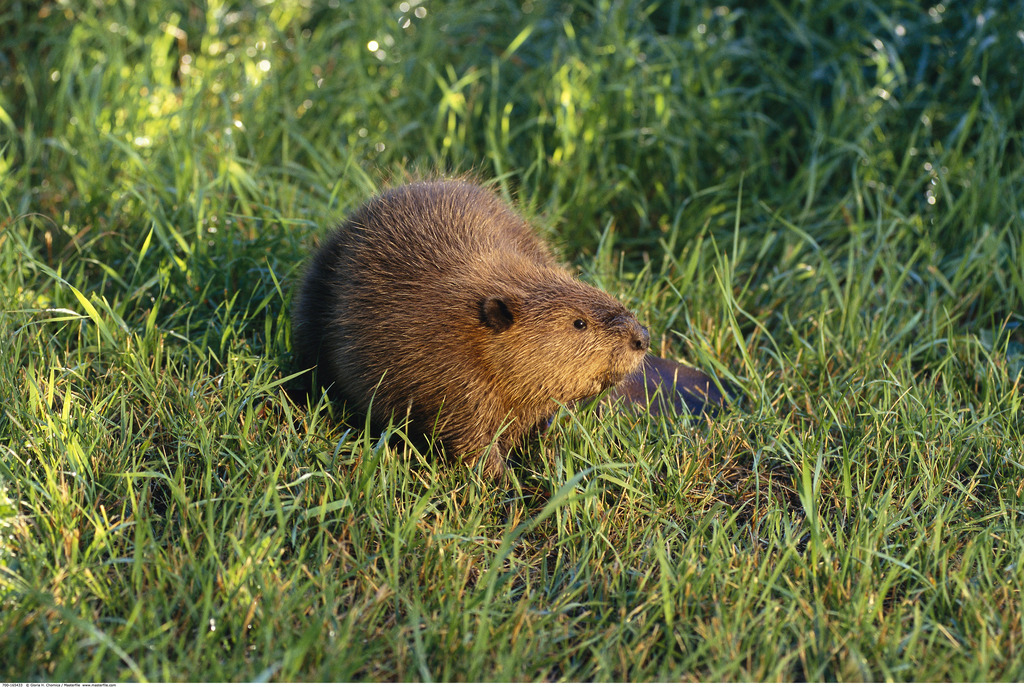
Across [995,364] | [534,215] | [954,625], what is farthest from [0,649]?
[995,364]

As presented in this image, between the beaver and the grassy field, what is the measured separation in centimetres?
17

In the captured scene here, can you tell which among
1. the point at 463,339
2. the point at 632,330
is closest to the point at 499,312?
the point at 463,339

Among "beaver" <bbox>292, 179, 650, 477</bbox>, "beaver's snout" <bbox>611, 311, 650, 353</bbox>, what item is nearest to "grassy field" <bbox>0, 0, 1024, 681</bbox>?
"beaver" <bbox>292, 179, 650, 477</bbox>

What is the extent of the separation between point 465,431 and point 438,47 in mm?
3261

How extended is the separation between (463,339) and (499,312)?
0.53 feet

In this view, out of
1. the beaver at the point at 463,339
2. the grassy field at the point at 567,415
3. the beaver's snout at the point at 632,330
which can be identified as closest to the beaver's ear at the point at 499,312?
the beaver at the point at 463,339

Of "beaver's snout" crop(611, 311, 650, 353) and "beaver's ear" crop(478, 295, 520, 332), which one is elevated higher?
"beaver's ear" crop(478, 295, 520, 332)

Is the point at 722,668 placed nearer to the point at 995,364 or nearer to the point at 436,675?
the point at 436,675

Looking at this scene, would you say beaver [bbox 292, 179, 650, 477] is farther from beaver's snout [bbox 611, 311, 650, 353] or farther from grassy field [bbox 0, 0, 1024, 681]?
grassy field [bbox 0, 0, 1024, 681]

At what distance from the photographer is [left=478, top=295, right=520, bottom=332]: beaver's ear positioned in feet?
11.0

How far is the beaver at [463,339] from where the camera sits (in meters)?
3.38

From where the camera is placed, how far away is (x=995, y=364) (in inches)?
155

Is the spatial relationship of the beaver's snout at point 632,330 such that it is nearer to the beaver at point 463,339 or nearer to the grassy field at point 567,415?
the beaver at point 463,339

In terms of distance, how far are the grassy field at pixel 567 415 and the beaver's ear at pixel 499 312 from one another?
0.50 m
